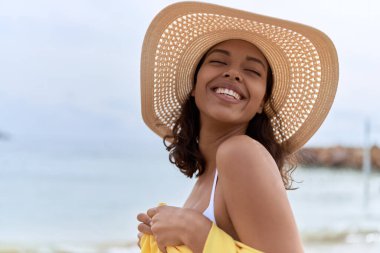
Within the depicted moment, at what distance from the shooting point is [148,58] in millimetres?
2076

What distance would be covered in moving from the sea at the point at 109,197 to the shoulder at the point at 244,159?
1.05 meters

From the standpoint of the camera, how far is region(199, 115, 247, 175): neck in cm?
182

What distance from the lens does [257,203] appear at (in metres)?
1.43

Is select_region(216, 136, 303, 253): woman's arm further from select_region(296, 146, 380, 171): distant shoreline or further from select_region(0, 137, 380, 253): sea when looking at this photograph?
select_region(296, 146, 380, 171): distant shoreline

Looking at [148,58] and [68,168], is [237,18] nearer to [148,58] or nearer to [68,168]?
[148,58]

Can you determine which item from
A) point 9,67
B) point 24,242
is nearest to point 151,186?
point 24,242

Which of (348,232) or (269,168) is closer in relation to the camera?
(269,168)

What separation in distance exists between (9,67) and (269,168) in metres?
36.7

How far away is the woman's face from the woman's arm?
25cm

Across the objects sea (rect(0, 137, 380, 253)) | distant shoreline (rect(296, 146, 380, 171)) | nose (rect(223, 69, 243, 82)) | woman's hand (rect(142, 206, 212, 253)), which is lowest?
woman's hand (rect(142, 206, 212, 253))

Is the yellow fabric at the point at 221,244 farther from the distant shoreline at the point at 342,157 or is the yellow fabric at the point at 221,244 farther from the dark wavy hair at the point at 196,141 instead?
the distant shoreline at the point at 342,157

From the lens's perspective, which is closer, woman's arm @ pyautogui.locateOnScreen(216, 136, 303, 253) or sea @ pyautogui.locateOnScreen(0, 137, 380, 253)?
woman's arm @ pyautogui.locateOnScreen(216, 136, 303, 253)

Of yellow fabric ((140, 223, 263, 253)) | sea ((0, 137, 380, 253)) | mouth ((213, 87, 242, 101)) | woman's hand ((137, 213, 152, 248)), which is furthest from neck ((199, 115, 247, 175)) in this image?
sea ((0, 137, 380, 253))

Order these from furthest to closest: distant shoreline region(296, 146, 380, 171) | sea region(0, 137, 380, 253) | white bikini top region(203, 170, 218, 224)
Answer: distant shoreline region(296, 146, 380, 171)
sea region(0, 137, 380, 253)
white bikini top region(203, 170, 218, 224)
